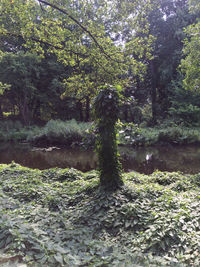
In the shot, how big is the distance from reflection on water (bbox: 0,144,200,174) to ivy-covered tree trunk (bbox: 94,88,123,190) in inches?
183

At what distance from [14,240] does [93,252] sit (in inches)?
38.8

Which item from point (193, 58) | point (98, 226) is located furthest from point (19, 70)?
point (98, 226)

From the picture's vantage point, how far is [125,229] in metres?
3.40

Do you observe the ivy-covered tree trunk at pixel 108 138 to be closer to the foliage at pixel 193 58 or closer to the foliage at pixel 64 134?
the foliage at pixel 193 58

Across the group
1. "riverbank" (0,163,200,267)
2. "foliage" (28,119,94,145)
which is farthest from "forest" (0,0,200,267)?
"foliage" (28,119,94,145)

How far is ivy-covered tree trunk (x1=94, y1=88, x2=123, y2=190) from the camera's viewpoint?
4344 millimetres

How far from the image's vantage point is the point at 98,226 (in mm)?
3498

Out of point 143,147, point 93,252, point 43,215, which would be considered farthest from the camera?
point 143,147

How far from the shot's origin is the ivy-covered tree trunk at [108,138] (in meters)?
4.34

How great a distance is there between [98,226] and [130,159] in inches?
313

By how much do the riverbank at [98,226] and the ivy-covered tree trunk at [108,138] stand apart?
278mm

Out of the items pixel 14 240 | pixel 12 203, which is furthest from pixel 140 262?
pixel 12 203

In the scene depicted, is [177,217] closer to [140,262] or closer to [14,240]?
[140,262]

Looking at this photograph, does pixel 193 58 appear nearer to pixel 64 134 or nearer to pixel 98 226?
pixel 98 226
